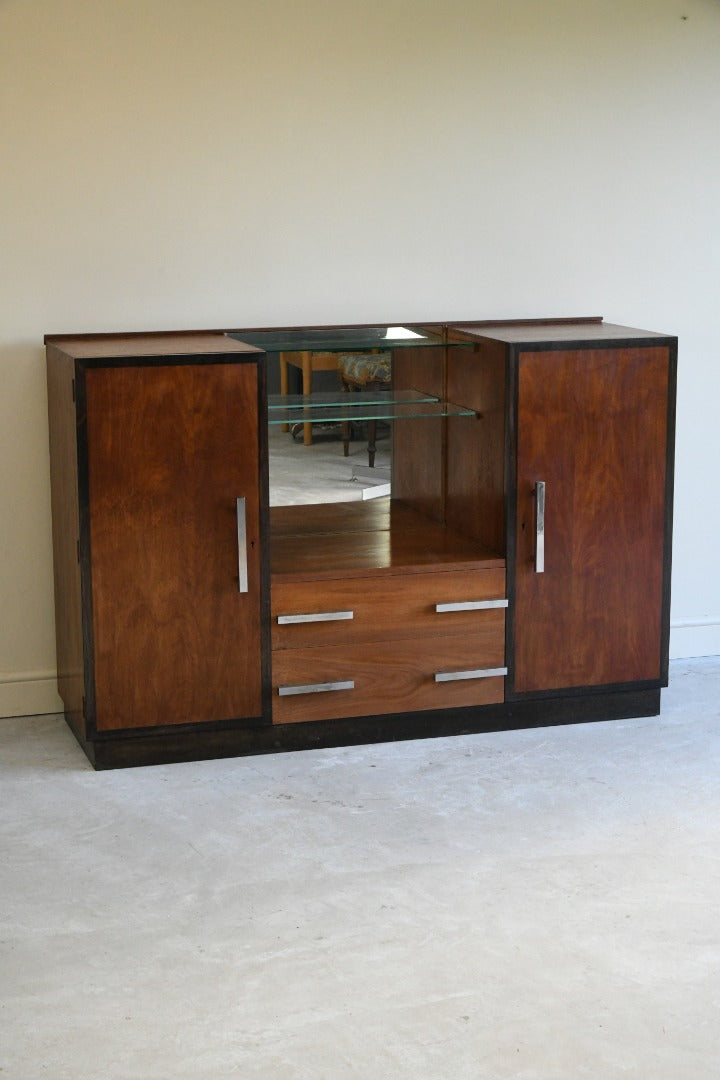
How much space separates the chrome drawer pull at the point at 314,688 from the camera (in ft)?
12.7

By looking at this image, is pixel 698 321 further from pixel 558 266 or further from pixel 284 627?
pixel 284 627

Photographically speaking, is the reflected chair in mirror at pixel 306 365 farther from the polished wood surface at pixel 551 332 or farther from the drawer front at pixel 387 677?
the drawer front at pixel 387 677

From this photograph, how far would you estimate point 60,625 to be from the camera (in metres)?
4.16

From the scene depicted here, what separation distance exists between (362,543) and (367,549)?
6cm

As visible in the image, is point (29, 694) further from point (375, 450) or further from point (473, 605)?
point (473, 605)

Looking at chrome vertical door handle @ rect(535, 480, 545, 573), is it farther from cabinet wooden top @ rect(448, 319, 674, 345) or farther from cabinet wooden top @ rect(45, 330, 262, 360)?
cabinet wooden top @ rect(45, 330, 262, 360)

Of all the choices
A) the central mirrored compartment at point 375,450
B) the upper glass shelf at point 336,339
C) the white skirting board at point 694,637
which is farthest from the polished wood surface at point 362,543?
the white skirting board at point 694,637

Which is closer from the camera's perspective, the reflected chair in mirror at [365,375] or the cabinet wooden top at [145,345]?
the cabinet wooden top at [145,345]

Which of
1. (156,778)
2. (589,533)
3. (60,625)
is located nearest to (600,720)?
(589,533)

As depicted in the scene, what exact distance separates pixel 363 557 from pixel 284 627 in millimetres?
331

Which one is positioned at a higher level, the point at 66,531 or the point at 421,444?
the point at 421,444

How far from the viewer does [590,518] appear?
4.02 metres

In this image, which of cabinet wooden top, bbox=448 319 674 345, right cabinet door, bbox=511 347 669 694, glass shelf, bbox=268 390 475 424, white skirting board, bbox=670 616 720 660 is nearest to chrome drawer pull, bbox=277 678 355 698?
right cabinet door, bbox=511 347 669 694

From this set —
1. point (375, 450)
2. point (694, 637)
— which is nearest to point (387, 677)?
point (375, 450)
